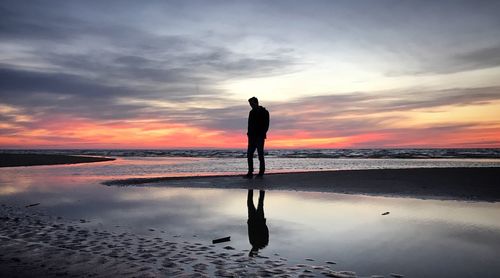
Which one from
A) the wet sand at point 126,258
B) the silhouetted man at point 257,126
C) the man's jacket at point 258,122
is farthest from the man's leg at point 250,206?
the man's jacket at point 258,122

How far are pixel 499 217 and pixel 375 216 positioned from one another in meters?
1.91

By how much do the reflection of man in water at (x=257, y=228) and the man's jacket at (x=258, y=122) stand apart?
5.16 metres

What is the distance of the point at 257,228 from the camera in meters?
5.32

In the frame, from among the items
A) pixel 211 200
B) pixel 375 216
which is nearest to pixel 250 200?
pixel 211 200

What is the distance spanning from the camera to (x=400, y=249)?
4.11 meters

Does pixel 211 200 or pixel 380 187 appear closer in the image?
pixel 211 200

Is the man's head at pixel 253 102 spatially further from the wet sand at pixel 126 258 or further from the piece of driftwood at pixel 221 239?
the piece of driftwood at pixel 221 239

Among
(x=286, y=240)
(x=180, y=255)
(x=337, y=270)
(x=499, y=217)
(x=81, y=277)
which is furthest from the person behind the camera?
(x=499, y=217)

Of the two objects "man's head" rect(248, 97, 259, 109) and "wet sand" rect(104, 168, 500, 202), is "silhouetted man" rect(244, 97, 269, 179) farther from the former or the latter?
"wet sand" rect(104, 168, 500, 202)

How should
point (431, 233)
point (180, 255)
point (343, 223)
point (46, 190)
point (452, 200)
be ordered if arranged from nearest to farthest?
point (180, 255) → point (431, 233) → point (343, 223) → point (452, 200) → point (46, 190)

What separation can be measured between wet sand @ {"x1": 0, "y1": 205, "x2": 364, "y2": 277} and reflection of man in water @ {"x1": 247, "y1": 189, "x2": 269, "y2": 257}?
12.7 inches

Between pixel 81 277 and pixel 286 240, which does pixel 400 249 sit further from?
pixel 81 277

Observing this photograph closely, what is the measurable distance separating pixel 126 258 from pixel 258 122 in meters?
9.11

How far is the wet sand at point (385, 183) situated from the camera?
8836 millimetres
